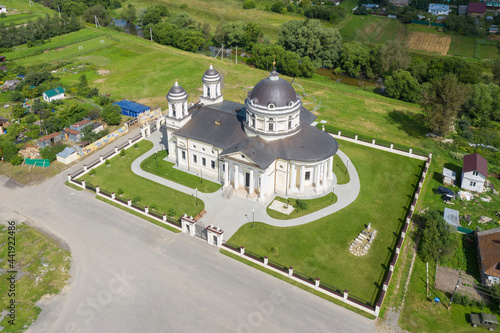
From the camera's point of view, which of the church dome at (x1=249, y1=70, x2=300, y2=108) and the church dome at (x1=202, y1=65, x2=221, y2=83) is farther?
the church dome at (x1=202, y1=65, x2=221, y2=83)

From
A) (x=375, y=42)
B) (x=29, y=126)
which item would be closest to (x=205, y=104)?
(x=29, y=126)

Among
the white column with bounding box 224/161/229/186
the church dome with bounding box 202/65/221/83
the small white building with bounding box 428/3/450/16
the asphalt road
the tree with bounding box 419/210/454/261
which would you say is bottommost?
the asphalt road

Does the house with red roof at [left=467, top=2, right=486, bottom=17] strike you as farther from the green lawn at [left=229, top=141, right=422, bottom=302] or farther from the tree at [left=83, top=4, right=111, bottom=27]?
the tree at [left=83, top=4, right=111, bottom=27]

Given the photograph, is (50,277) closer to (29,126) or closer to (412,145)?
(29,126)

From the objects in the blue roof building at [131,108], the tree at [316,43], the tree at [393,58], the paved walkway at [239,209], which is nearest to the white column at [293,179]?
the paved walkway at [239,209]

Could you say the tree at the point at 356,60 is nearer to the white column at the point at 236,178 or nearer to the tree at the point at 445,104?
the tree at the point at 445,104

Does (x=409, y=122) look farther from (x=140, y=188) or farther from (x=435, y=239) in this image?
(x=140, y=188)

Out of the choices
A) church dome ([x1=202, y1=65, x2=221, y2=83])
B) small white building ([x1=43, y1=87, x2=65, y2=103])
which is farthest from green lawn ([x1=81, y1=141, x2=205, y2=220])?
small white building ([x1=43, y1=87, x2=65, y2=103])

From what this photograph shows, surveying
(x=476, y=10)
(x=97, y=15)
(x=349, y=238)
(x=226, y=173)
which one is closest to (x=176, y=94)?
(x=226, y=173)
